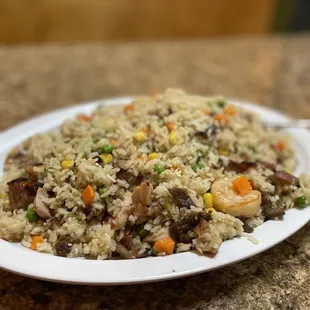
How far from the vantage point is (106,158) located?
4.86 feet

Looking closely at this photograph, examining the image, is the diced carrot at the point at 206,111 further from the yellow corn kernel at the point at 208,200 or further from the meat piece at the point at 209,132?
the yellow corn kernel at the point at 208,200

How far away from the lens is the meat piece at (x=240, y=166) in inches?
61.9

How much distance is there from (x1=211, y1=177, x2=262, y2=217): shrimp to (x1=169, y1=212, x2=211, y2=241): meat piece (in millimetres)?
67

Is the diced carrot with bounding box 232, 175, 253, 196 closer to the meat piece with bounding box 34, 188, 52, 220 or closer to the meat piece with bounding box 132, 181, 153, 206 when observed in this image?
the meat piece with bounding box 132, 181, 153, 206

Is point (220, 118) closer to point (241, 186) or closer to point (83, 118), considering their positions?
point (241, 186)

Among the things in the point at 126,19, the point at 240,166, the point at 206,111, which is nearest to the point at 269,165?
the point at 240,166

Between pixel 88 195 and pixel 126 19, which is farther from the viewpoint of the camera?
pixel 126 19

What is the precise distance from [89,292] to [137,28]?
10.9ft

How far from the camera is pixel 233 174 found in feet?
5.08

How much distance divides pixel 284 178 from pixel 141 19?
3.08m

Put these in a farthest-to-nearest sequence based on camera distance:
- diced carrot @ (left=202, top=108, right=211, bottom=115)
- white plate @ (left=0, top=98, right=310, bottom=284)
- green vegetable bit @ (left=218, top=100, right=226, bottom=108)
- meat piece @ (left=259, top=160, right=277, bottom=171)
Result: green vegetable bit @ (left=218, top=100, right=226, bottom=108), diced carrot @ (left=202, top=108, right=211, bottom=115), meat piece @ (left=259, top=160, right=277, bottom=171), white plate @ (left=0, top=98, right=310, bottom=284)

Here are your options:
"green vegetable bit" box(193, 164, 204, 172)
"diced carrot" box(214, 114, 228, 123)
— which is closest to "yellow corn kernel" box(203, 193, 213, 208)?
"green vegetable bit" box(193, 164, 204, 172)

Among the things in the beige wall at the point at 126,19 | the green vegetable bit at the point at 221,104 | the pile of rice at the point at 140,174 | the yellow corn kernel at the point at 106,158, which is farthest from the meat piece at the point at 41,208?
the beige wall at the point at 126,19

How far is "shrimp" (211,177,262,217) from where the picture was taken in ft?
4.46
